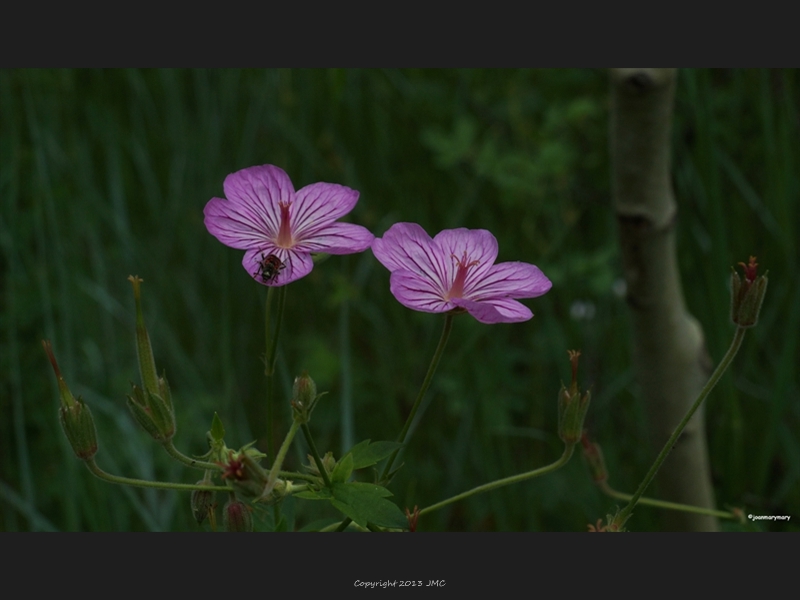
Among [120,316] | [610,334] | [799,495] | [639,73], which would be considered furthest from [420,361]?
[639,73]

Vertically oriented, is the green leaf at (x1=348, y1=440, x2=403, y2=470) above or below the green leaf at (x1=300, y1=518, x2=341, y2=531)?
above

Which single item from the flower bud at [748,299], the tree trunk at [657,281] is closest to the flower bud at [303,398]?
the flower bud at [748,299]

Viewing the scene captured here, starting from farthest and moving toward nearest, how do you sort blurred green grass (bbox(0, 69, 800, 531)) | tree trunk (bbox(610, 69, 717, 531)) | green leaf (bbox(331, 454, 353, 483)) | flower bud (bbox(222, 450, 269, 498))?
blurred green grass (bbox(0, 69, 800, 531)) < tree trunk (bbox(610, 69, 717, 531)) < green leaf (bbox(331, 454, 353, 483)) < flower bud (bbox(222, 450, 269, 498))

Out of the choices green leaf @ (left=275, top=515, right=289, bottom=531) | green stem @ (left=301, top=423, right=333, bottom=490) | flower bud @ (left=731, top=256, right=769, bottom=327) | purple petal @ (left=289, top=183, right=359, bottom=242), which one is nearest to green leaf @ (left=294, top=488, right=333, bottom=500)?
green stem @ (left=301, top=423, right=333, bottom=490)

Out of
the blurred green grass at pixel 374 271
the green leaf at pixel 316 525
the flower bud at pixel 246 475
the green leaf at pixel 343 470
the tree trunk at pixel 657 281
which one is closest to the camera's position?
the flower bud at pixel 246 475

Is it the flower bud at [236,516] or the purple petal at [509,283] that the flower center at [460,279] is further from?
the flower bud at [236,516]

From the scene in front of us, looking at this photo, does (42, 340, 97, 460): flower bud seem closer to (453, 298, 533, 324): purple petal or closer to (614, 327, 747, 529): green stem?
(453, 298, 533, 324): purple petal

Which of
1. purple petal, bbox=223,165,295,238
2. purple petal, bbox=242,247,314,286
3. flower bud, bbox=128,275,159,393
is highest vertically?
purple petal, bbox=223,165,295,238

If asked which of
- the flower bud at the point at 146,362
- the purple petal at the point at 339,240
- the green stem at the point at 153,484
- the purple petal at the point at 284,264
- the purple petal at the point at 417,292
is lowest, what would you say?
the green stem at the point at 153,484
